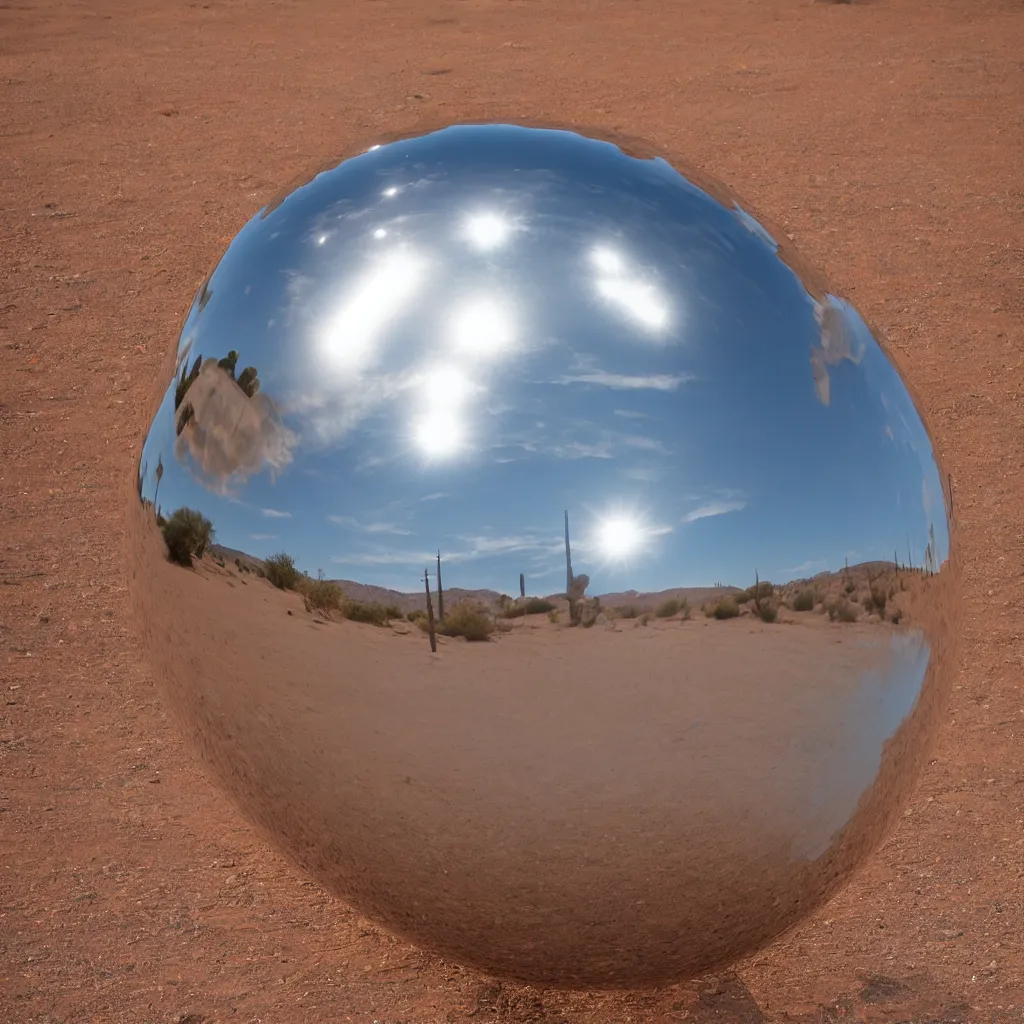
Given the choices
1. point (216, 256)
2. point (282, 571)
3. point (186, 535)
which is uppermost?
point (216, 256)

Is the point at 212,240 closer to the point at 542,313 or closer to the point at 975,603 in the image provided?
the point at 975,603

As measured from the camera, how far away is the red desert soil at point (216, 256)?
4797 mm

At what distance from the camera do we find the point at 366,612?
3332 mm

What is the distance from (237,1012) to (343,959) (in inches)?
16.9

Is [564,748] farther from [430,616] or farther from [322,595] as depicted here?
[322,595]

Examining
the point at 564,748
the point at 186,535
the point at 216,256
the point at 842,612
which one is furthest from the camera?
the point at 216,256

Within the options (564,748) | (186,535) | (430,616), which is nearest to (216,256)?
(186,535)

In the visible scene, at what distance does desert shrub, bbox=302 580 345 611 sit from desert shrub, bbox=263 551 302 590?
33 millimetres

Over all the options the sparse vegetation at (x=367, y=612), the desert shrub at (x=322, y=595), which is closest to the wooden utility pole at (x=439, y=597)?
the sparse vegetation at (x=367, y=612)

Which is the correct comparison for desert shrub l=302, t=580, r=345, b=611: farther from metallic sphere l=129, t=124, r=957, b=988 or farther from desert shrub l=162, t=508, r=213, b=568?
desert shrub l=162, t=508, r=213, b=568

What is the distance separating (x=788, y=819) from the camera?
142 inches

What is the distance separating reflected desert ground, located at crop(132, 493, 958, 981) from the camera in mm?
3312

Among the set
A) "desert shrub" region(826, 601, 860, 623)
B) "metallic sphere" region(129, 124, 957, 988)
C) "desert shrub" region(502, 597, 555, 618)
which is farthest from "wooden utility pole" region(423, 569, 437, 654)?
"desert shrub" region(826, 601, 860, 623)

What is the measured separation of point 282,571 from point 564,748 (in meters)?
0.87
